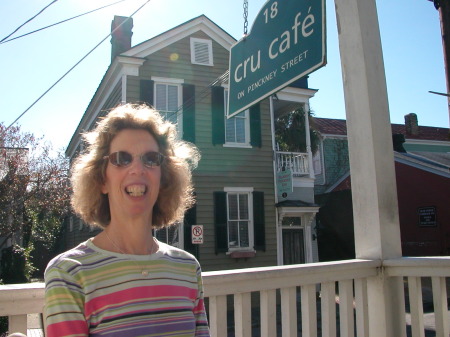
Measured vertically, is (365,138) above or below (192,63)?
below

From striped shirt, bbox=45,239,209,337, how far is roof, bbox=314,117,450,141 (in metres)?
19.9

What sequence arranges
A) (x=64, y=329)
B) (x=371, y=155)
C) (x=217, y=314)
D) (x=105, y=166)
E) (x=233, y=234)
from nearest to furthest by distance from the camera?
(x=64, y=329) → (x=105, y=166) → (x=217, y=314) → (x=371, y=155) → (x=233, y=234)

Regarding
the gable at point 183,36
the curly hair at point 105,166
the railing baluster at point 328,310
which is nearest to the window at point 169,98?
the gable at point 183,36

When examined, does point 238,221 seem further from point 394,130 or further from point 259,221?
point 394,130

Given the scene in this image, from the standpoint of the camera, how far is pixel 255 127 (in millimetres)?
12336

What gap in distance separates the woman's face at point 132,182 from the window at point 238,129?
34.8 feet

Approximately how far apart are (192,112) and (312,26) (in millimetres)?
9405

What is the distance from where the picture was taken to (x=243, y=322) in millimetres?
1935

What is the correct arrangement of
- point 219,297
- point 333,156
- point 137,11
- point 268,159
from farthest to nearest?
point 333,156, point 268,159, point 137,11, point 219,297

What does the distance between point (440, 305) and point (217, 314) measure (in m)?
1.33

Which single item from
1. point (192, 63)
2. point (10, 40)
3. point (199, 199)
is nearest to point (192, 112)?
point (192, 63)

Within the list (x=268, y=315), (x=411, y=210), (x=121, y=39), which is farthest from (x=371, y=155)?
(x=411, y=210)

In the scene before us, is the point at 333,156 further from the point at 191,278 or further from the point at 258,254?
the point at 191,278

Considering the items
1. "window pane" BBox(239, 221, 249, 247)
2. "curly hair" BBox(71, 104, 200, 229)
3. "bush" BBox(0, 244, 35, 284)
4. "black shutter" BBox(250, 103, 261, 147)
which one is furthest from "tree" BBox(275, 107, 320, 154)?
"curly hair" BBox(71, 104, 200, 229)
